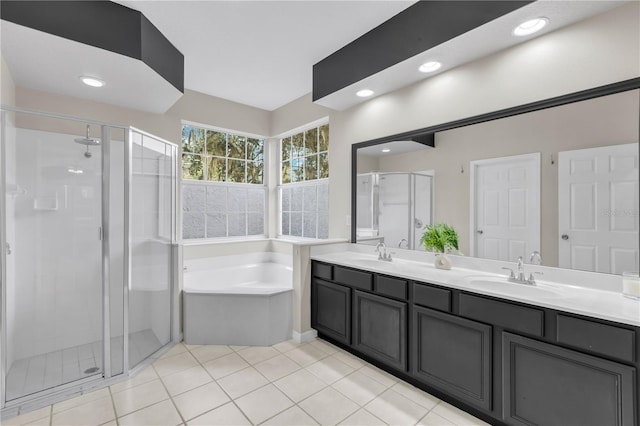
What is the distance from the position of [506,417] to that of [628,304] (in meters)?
0.88

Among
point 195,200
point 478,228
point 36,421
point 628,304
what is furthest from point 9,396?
point 628,304

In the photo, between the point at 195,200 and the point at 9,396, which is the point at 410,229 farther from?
the point at 9,396

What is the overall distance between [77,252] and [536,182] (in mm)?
3655

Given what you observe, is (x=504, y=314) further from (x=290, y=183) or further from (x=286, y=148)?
(x=286, y=148)

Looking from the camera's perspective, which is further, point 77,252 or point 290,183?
point 290,183

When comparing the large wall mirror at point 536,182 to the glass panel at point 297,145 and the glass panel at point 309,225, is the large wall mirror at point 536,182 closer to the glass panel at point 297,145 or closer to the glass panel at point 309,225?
the glass panel at point 309,225

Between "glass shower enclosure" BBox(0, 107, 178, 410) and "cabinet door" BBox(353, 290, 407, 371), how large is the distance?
1.88m

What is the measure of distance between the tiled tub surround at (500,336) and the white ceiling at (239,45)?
5.09ft

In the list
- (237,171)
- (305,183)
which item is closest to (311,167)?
(305,183)

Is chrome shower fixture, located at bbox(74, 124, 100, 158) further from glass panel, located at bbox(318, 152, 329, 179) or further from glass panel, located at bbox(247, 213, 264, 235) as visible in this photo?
glass panel, located at bbox(318, 152, 329, 179)

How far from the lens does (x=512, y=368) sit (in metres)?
1.66

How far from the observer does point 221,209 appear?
409cm

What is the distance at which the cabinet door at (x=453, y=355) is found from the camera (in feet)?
5.82

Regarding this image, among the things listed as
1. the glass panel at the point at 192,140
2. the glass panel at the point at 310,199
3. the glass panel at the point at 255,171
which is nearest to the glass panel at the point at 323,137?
the glass panel at the point at 310,199
